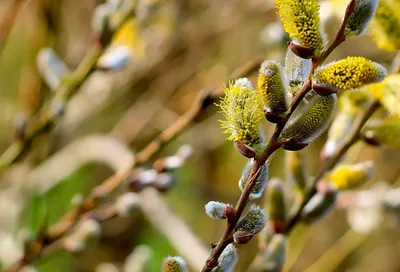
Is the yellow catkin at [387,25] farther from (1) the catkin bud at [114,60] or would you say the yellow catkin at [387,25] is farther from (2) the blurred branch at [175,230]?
(2) the blurred branch at [175,230]

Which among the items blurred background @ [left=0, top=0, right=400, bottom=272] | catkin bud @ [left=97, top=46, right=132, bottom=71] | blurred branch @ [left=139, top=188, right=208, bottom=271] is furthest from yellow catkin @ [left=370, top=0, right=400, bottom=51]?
blurred branch @ [left=139, top=188, right=208, bottom=271]

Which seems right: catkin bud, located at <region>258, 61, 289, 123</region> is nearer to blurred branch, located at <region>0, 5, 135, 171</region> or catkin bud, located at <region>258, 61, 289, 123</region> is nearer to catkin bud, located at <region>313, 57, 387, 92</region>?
catkin bud, located at <region>313, 57, 387, 92</region>

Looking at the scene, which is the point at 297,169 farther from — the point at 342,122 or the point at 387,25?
the point at 387,25

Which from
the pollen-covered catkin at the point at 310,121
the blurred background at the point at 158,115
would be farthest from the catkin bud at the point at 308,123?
the blurred background at the point at 158,115

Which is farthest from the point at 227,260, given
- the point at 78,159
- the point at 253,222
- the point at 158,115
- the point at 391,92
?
the point at 158,115

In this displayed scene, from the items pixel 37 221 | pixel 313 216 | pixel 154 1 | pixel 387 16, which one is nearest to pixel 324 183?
pixel 313 216
